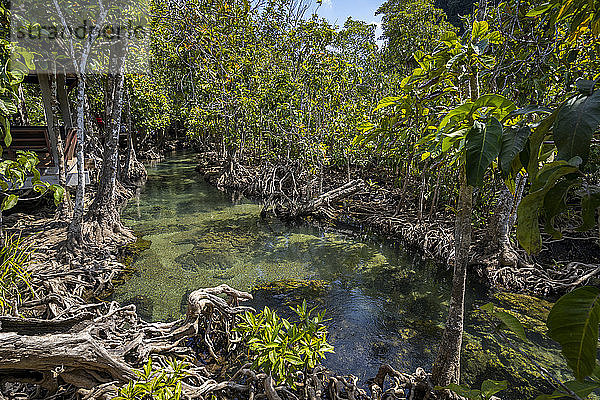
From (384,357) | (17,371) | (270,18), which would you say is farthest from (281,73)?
(17,371)

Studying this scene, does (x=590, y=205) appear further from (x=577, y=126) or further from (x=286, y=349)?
(x=286, y=349)

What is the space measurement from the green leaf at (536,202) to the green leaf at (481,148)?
0.12m

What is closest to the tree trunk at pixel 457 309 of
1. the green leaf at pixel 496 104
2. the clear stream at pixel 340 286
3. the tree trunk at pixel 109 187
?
the clear stream at pixel 340 286

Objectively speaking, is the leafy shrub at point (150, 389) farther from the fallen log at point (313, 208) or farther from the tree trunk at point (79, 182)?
the fallen log at point (313, 208)

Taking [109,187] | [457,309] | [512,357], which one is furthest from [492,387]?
[109,187]

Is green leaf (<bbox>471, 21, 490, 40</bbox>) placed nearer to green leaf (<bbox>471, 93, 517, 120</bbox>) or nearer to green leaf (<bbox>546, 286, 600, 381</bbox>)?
green leaf (<bbox>471, 93, 517, 120</bbox>)

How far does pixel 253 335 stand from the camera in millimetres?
3939

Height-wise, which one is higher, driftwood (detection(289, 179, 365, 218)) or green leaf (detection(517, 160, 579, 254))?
green leaf (detection(517, 160, 579, 254))

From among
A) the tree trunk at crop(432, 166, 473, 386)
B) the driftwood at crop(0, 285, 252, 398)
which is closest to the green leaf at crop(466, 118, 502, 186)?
the tree trunk at crop(432, 166, 473, 386)

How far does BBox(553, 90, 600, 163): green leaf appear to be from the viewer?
30.2 inches

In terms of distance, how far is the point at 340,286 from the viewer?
6988 mm

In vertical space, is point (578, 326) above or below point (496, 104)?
below

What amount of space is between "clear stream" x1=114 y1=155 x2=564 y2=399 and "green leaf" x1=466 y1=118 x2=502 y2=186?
13.9 ft

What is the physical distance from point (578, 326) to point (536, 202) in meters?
0.29
